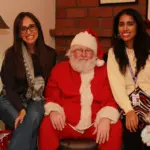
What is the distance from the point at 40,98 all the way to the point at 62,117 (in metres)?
0.28

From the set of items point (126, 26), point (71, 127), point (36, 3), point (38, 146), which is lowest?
point (38, 146)

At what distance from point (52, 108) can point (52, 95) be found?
0.52 feet

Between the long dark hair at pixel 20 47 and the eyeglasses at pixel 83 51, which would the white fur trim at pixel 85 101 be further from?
the long dark hair at pixel 20 47

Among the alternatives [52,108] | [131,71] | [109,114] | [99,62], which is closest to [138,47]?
[131,71]

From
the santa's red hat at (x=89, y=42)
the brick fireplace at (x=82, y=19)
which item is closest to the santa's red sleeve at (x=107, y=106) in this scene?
the santa's red hat at (x=89, y=42)

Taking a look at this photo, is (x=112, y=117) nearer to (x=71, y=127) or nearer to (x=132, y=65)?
(x=71, y=127)

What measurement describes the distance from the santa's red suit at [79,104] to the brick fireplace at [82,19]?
770 mm

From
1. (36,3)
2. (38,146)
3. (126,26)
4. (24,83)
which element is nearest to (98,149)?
(38,146)

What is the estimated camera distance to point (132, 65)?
2066 mm

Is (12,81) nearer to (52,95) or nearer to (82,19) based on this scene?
(52,95)

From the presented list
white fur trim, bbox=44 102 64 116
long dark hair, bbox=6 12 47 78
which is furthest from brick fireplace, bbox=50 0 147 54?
white fur trim, bbox=44 102 64 116

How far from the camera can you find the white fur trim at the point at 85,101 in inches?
77.3

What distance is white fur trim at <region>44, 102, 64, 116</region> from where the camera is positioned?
199 centimetres

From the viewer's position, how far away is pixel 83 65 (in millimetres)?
2090
